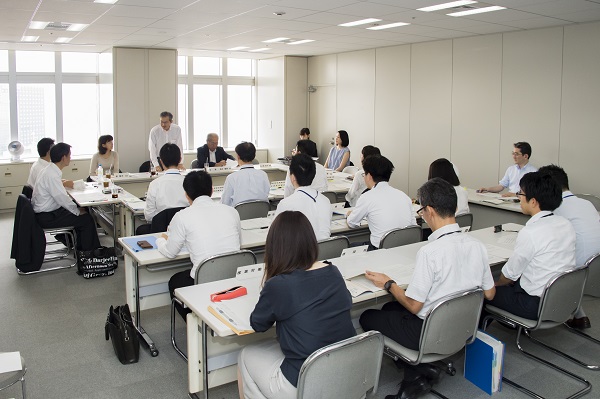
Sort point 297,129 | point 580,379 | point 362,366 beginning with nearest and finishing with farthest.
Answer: point 362,366 < point 580,379 < point 297,129

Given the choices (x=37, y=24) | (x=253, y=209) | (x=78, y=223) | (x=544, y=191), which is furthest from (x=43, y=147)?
(x=544, y=191)

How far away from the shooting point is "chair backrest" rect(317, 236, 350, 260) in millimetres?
4156

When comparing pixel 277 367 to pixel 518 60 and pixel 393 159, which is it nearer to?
pixel 518 60

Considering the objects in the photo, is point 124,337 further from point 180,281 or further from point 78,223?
point 78,223

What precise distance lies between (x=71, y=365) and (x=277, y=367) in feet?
6.62

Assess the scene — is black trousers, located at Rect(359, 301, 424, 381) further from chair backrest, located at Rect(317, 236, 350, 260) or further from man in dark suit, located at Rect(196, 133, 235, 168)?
man in dark suit, located at Rect(196, 133, 235, 168)

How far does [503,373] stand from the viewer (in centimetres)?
385

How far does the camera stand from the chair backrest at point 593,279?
3785 millimetres

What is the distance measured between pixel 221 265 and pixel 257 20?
169 inches

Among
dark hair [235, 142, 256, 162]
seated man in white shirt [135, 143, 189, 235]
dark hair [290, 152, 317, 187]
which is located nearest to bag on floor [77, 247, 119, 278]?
seated man in white shirt [135, 143, 189, 235]

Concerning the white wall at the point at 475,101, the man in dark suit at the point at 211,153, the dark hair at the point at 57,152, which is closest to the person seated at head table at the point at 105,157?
the man in dark suit at the point at 211,153

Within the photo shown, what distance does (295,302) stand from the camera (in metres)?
2.45

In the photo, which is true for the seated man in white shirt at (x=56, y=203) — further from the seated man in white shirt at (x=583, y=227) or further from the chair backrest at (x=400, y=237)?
the seated man in white shirt at (x=583, y=227)

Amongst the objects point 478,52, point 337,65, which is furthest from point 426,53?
point 337,65
